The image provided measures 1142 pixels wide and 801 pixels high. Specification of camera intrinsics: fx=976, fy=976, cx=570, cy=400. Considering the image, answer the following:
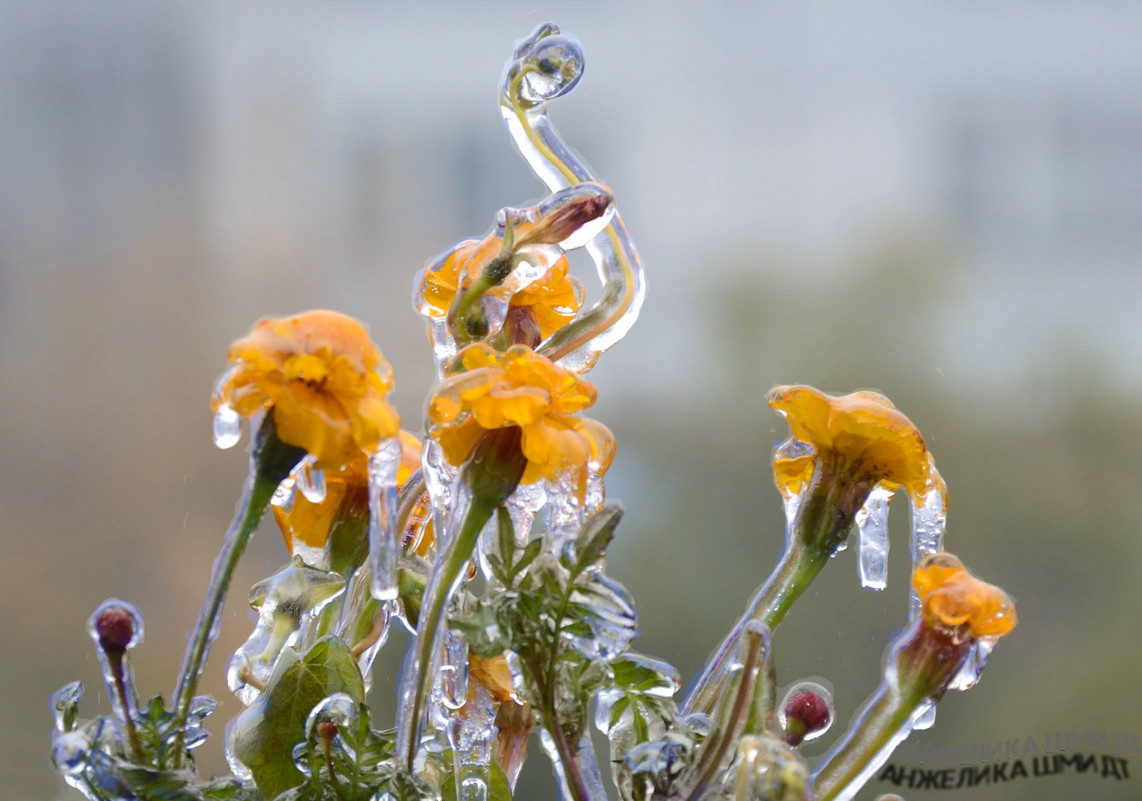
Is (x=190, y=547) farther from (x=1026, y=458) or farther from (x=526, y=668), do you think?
(x=1026, y=458)

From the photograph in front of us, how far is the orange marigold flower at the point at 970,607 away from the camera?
A: 0.28 meters

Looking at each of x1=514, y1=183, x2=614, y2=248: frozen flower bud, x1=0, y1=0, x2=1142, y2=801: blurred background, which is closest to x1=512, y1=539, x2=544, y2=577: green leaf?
x1=514, y1=183, x2=614, y2=248: frozen flower bud

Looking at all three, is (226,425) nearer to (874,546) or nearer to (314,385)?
(314,385)

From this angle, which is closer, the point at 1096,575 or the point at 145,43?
the point at 145,43

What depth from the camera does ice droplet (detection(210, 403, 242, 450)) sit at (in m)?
0.26

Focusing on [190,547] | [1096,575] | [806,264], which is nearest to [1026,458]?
[1096,575]

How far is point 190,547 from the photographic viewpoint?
1.00m

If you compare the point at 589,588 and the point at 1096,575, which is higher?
the point at 589,588

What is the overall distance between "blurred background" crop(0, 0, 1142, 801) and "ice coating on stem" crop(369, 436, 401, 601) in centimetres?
60

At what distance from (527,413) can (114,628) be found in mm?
124

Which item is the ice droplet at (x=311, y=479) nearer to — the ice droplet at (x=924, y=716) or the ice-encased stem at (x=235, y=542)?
the ice-encased stem at (x=235, y=542)

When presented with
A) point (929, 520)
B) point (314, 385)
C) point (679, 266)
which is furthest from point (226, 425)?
point (679, 266)

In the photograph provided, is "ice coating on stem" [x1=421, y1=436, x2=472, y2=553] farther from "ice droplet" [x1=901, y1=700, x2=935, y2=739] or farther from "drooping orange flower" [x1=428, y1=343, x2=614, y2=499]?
"ice droplet" [x1=901, y1=700, x2=935, y2=739]

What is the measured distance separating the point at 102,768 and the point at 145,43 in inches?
42.6
